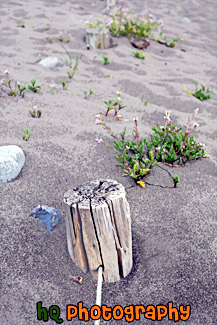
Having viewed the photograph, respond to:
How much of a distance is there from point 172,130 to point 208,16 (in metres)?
7.33

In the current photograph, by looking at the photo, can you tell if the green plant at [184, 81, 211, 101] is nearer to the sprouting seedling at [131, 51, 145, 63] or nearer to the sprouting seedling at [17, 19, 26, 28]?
the sprouting seedling at [131, 51, 145, 63]

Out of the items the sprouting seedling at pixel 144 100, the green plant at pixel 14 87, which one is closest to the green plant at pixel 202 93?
the sprouting seedling at pixel 144 100

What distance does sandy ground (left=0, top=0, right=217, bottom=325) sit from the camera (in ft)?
6.62

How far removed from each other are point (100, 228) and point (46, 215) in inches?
28.2

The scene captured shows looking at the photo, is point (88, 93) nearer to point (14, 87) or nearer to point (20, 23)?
point (14, 87)

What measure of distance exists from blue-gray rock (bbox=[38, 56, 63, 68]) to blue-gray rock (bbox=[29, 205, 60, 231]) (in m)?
3.23

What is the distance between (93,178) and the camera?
290 centimetres

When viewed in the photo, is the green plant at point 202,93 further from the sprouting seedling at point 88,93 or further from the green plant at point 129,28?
the green plant at point 129,28

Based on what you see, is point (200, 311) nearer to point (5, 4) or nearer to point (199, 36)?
point (199, 36)

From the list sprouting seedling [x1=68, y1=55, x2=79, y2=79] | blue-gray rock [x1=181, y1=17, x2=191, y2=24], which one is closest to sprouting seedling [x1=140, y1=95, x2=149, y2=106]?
sprouting seedling [x1=68, y1=55, x2=79, y2=79]

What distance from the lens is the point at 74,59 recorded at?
5359 mm

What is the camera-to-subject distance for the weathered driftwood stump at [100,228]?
69.9 inches

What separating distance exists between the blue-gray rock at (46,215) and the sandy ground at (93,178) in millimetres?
47

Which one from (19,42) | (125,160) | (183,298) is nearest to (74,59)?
(19,42)
